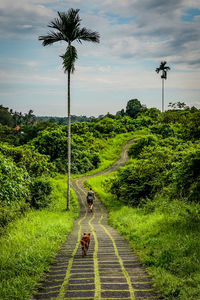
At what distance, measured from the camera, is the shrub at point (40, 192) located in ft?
55.1

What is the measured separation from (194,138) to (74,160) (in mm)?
26186

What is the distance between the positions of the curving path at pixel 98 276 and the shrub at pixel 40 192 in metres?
8.95

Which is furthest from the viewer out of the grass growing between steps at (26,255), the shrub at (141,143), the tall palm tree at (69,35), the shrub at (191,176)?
the shrub at (141,143)

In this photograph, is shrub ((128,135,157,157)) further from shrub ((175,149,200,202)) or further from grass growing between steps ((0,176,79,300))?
grass growing between steps ((0,176,79,300))

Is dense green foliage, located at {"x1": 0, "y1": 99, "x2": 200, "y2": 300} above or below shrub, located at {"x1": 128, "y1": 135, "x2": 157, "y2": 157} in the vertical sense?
below

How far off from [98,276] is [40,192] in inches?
482

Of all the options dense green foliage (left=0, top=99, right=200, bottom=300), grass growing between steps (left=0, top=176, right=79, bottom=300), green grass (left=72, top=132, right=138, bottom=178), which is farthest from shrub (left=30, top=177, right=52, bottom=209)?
green grass (left=72, top=132, right=138, bottom=178)

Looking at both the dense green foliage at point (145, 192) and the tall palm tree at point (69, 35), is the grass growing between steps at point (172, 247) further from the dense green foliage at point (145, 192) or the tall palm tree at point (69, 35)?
the tall palm tree at point (69, 35)

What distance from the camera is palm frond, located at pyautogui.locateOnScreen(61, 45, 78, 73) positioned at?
1534 centimetres

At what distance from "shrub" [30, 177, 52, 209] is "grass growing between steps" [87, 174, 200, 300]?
676 cm

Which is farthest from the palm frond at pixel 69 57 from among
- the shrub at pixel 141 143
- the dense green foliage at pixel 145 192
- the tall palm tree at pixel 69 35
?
the shrub at pixel 141 143

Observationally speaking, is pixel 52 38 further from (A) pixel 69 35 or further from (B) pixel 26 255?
(B) pixel 26 255

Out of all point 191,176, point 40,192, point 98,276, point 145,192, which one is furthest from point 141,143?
point 98,276

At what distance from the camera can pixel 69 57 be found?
50.5 ft
